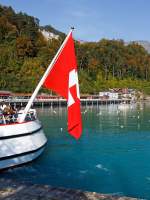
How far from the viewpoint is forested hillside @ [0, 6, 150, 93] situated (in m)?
130

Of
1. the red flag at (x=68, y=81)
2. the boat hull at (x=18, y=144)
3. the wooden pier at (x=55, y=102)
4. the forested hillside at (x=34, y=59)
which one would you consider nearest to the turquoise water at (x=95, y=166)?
the boat hull at (x=18, y=144)

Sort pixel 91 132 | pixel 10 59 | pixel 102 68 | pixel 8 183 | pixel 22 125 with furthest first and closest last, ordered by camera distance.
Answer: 1. pixel 102 68
2. pixel 10 59
3. pixel 91 132
4. pixel 22 125
5. pixel 8 183

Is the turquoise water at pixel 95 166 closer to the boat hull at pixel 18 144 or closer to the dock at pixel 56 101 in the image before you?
the boat hull at pixel 18 144

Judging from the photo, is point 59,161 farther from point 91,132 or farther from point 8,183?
point 91,132

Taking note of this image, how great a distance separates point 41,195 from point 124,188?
29.9ft

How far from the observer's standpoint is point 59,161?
28.8 meters

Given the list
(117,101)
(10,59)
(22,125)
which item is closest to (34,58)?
(10,59)

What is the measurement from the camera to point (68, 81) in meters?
17.4

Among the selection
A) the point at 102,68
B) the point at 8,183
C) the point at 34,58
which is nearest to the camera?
the point at 8,183

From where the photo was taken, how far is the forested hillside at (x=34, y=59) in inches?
5138

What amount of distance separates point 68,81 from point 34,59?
135015mm

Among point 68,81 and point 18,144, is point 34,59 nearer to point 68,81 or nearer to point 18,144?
point 18,144

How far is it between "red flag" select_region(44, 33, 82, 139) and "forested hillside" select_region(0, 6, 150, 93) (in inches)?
4002

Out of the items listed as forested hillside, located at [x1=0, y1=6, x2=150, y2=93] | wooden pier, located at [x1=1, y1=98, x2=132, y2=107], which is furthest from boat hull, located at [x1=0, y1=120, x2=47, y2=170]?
forested hillside, located at [x1=0, y1=6, x2=150, y2=93]
